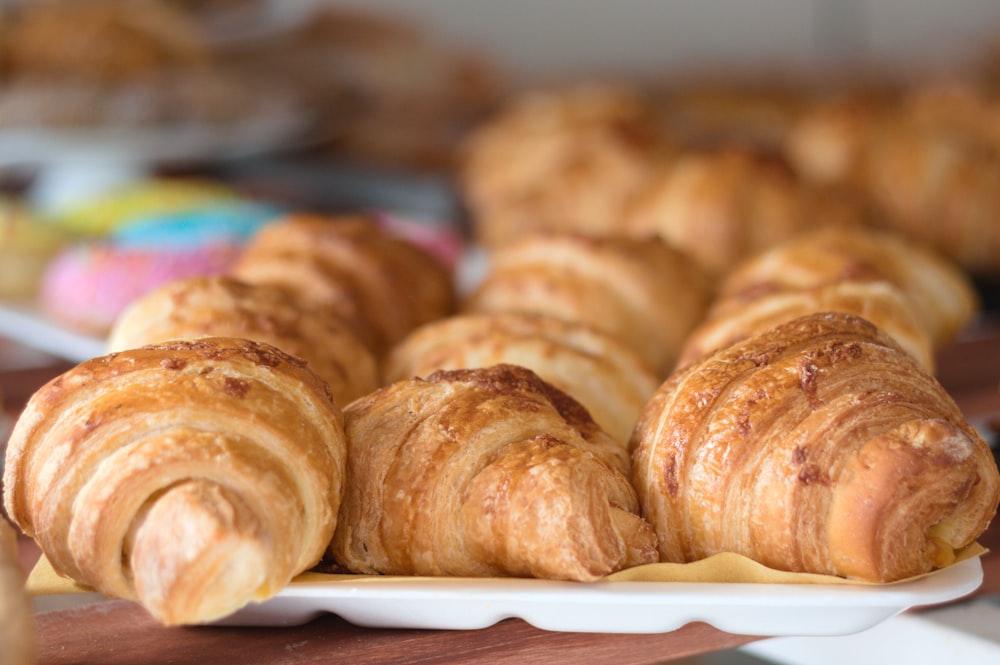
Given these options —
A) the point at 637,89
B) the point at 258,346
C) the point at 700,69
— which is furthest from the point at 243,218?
the point at 700,69

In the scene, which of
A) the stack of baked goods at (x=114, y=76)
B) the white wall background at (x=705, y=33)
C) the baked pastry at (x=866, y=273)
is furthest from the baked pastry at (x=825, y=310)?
the white wall background at (x=705, y=33)

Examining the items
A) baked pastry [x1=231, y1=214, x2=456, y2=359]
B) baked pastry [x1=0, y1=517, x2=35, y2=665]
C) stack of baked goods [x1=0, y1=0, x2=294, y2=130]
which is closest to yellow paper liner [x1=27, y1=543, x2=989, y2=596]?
baked pastry [x1=0, y1=517, x2=35, y2=665]

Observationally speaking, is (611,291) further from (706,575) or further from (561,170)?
(561,170)

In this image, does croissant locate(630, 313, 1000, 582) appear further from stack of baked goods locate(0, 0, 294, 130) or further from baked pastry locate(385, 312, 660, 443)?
stack of baked goods locate(0, 0, 294, 130)

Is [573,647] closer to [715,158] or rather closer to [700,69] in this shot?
[715,158]

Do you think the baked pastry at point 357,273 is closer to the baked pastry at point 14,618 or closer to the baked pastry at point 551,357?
the baked pastry at point 551,357
